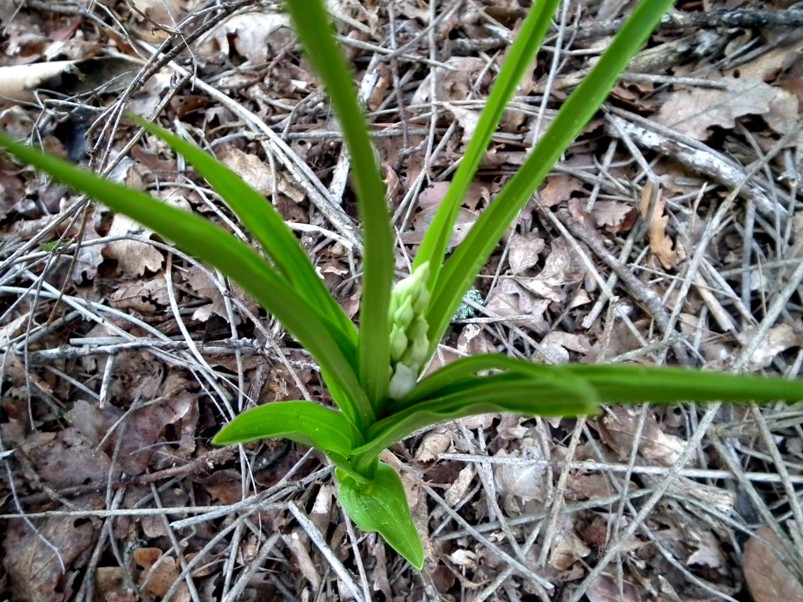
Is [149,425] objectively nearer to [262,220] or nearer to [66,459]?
[66,459]

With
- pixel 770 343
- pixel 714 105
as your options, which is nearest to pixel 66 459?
pixel 770 343

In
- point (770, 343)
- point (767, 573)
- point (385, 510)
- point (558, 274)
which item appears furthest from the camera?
point (558, 274)

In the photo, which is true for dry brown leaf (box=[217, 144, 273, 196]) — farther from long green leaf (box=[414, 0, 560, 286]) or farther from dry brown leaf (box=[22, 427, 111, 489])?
long green leaf (box=[414, 0, 560, 286])

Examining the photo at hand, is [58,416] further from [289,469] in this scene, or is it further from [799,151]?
[799,151]

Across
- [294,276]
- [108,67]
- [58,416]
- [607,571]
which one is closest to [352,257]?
[294,276]

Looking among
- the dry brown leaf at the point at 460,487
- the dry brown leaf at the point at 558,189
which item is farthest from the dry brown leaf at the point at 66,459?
the dry brown leaf at the point at 558,189

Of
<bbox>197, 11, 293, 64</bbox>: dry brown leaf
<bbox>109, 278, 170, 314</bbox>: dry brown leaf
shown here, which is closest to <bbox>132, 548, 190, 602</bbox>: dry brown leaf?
<bbox>109, 278, 170, 314</bbox>: dry brown leaf
